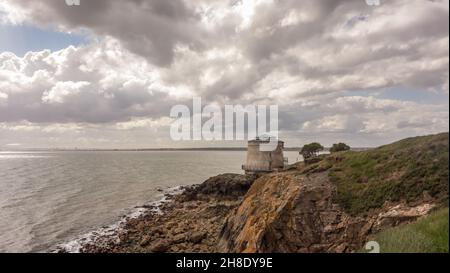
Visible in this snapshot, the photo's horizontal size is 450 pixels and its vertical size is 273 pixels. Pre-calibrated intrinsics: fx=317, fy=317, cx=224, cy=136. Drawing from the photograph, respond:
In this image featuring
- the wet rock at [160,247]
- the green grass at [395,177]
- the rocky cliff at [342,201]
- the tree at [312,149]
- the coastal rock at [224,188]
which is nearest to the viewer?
the rocky cliff at [342,201]

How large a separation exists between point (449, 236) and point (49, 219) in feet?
139

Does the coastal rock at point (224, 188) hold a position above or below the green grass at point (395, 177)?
below

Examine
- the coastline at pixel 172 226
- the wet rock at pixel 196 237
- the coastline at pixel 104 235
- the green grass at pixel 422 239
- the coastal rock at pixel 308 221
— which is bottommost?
the coastline at pixel 104 235

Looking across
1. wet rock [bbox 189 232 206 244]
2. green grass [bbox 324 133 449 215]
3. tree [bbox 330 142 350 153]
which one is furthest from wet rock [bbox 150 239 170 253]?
tree [bbox 330 142 350 153]

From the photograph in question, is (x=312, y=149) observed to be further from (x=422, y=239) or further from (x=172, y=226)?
A: (x=422, y=239)

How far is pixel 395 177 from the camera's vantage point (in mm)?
16422

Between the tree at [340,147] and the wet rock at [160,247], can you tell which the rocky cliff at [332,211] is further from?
the tree at [340,147]

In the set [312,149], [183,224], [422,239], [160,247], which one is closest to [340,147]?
[312,149]

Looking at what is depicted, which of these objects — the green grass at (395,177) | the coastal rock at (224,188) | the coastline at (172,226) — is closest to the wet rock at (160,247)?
the coastline at (172,226)

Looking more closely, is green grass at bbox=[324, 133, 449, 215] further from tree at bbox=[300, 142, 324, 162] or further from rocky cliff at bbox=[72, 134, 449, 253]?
tree at bbox=[300, 142, 324, 162]

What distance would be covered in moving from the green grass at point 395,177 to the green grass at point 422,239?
183 inches

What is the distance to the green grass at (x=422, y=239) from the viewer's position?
26.0 feet

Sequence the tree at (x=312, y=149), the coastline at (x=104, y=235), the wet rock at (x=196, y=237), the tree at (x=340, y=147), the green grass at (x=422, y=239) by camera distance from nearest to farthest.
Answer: the green grass at (x=422, y=239)
the wet rock at (x=196, y=237)
the coastline at (x=104, y=235)
the tree at (x=340, y=147)
the tree at (x=312, y=149)

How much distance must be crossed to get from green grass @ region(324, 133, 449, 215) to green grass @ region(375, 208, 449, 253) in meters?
4.64
